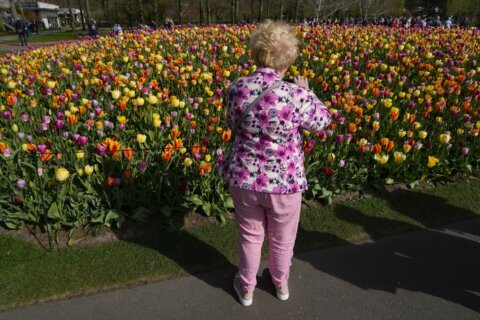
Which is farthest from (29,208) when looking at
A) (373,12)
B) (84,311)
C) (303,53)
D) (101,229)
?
(373,12)

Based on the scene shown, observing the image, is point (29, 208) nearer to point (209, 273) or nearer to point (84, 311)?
point (84, 311)

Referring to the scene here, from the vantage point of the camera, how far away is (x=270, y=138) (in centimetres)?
192

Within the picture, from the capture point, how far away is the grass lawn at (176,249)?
267 centimetres

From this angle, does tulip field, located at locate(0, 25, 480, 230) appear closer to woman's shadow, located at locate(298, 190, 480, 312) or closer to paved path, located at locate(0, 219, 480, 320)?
woman's shadow, located at locate(298, 190, 480, 312)

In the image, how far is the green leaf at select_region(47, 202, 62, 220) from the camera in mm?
3010

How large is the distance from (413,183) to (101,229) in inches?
130

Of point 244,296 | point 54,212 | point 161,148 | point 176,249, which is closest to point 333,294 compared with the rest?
point 244,296

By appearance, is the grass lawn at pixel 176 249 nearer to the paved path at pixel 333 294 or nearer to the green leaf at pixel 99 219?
the paved path at pixel 333 294

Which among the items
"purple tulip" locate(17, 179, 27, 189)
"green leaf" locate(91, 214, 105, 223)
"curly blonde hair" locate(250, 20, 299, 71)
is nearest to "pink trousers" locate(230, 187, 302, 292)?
"curly blonde hair" locate(250, 20, 299, 71)

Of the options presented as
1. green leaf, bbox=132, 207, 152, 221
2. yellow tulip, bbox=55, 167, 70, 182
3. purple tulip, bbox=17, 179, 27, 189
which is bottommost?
green leaf, bbox=132, 207, 152, 221

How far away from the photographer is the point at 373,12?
3997 cm

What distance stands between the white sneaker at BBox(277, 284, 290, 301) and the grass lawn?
0.53 metres

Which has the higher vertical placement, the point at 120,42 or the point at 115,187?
the point at 120,42

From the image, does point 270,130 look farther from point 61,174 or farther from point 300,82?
point 61,174
